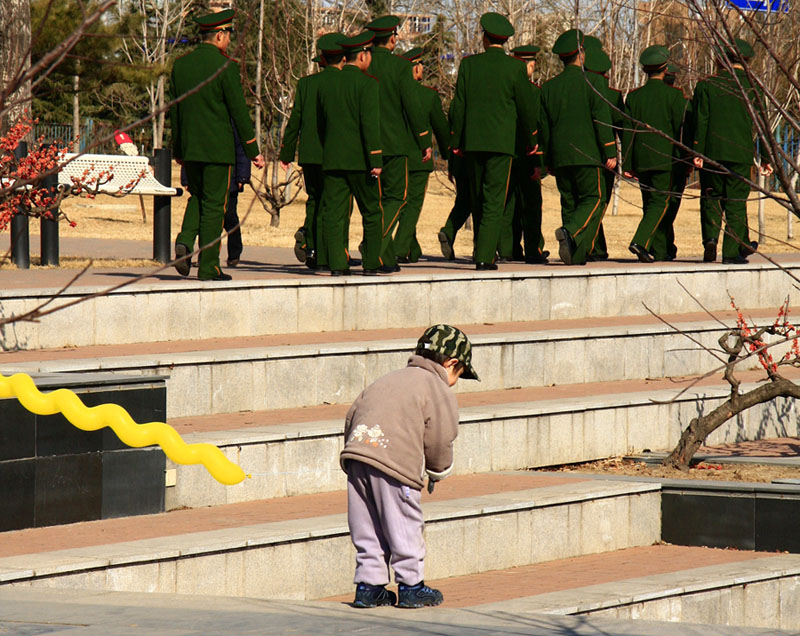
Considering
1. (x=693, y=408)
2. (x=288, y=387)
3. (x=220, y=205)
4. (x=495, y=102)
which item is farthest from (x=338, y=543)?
(x=495, y=102)

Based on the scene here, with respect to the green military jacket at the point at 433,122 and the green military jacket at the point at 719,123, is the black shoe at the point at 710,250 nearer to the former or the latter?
Answer: the green military jacket at the point at 719,123

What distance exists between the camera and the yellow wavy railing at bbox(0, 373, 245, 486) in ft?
18.8

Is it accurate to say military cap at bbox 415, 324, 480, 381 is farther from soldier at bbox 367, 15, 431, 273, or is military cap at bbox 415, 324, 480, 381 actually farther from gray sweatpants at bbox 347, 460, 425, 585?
soldier at bbox 367, 15, 431, 273

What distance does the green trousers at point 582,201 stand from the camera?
14.1m

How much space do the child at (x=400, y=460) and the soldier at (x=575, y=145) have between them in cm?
829

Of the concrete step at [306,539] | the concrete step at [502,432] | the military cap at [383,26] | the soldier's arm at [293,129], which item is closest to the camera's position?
the concrete step at [306,539]

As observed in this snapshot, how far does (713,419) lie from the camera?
926cm

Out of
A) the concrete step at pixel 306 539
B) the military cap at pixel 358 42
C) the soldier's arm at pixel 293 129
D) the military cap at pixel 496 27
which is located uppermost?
the military cap at pixel 496 27

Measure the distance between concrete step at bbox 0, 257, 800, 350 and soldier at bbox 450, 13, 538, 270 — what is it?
1.87 feet

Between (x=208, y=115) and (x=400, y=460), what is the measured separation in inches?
251

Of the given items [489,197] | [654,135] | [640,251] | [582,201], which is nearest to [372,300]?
[489,197]

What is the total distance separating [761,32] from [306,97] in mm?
8686

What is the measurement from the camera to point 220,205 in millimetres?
11516

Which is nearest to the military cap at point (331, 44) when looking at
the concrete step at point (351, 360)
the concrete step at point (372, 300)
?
the concrete step at point (372, 300)
